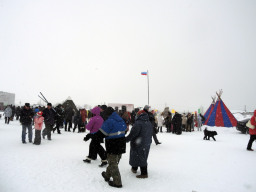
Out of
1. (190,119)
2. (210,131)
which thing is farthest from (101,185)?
(190,119)

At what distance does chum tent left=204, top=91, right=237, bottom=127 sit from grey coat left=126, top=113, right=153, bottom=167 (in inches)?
603

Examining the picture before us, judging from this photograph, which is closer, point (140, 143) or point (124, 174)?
point (140, 143)

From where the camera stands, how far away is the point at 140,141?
16.2 feet

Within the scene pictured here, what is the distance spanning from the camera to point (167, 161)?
681cm

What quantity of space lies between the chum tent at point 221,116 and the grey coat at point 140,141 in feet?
50.2

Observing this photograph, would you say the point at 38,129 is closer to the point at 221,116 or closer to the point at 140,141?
the point at 140,141

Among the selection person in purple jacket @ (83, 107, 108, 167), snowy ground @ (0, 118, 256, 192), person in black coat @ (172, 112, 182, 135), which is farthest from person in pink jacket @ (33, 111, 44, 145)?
person in black coat @ (172, 112, 182, 135)

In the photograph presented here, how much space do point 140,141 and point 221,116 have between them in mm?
16092

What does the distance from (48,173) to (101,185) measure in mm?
1503

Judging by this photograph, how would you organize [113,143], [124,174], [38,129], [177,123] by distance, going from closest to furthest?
[113,143]
[124,174]
[38,129]
[177,123]

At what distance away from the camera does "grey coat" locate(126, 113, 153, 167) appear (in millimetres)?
4914

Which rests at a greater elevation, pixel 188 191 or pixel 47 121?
pixel 47 121

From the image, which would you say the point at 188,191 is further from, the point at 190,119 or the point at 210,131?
the point at 190,119

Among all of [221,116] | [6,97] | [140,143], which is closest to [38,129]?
[140,143]
